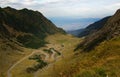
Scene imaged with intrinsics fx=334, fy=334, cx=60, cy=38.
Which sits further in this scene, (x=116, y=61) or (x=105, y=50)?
(x=105, y=50)

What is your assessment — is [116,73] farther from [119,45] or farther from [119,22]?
[119,22]

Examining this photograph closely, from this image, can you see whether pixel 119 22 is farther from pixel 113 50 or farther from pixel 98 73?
pixel 98 73

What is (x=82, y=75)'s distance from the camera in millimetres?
42656

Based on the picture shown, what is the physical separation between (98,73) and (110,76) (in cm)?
157

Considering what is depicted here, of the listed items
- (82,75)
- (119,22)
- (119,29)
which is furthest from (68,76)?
(119,22)

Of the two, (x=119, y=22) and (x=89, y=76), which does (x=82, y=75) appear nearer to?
(x=89, y=76)

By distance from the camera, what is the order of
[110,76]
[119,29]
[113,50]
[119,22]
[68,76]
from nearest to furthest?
[110,76] < [68,76] < [113,50] < [119,29] < [119,22]

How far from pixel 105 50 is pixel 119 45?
4033 mm

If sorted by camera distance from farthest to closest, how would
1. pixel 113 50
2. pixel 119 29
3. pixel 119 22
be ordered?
pixel 119 22
pixel 119 29
pixel 113 50

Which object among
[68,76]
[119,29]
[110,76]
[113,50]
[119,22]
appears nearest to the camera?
[110,76]

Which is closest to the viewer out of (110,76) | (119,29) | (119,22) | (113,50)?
(110,76)

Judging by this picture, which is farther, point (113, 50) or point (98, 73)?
point (113, 50)

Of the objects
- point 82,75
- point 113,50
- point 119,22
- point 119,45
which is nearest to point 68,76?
point 82,75

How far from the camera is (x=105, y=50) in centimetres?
8962
